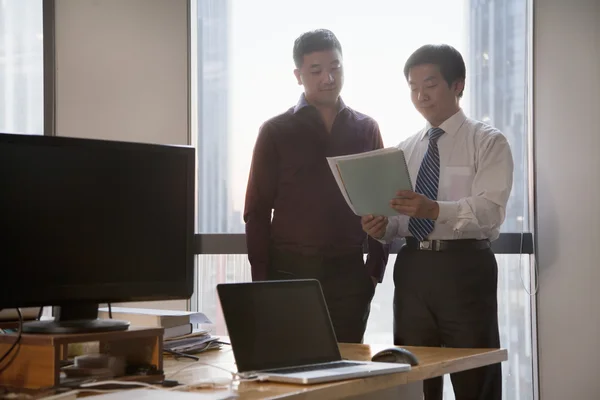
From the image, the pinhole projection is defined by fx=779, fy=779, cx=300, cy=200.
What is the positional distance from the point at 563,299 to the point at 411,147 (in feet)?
3.97

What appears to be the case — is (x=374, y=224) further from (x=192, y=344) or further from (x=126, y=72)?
(x=126, y=72)

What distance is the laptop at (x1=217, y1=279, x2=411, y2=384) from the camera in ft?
5.16

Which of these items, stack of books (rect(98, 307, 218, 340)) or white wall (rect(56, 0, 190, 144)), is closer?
stack of books (rect(98, 307, 218, 340))

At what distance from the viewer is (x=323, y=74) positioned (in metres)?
3.01

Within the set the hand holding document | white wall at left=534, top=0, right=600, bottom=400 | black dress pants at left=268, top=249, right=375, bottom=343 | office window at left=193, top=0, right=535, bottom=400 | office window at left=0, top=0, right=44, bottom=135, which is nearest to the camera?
the hand holding document

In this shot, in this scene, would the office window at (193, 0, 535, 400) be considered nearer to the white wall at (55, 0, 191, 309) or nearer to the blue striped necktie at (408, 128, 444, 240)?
the white wall at (55, 0, 191, 309)

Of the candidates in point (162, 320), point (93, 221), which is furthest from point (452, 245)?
point (93, 221)

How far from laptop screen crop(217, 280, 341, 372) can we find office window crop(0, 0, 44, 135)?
289cm

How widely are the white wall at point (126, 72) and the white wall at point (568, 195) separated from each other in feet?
5.92

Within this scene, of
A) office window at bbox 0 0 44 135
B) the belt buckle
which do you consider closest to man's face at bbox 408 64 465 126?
the belt buckle

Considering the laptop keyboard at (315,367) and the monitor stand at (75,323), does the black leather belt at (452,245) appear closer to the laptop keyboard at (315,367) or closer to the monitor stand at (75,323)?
the laptop keyboard at (315,367)

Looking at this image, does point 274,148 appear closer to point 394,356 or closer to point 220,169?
point 220,169

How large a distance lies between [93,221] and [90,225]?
0.03ft

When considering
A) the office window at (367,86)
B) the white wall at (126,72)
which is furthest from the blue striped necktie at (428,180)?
the white wall at (126,72)
